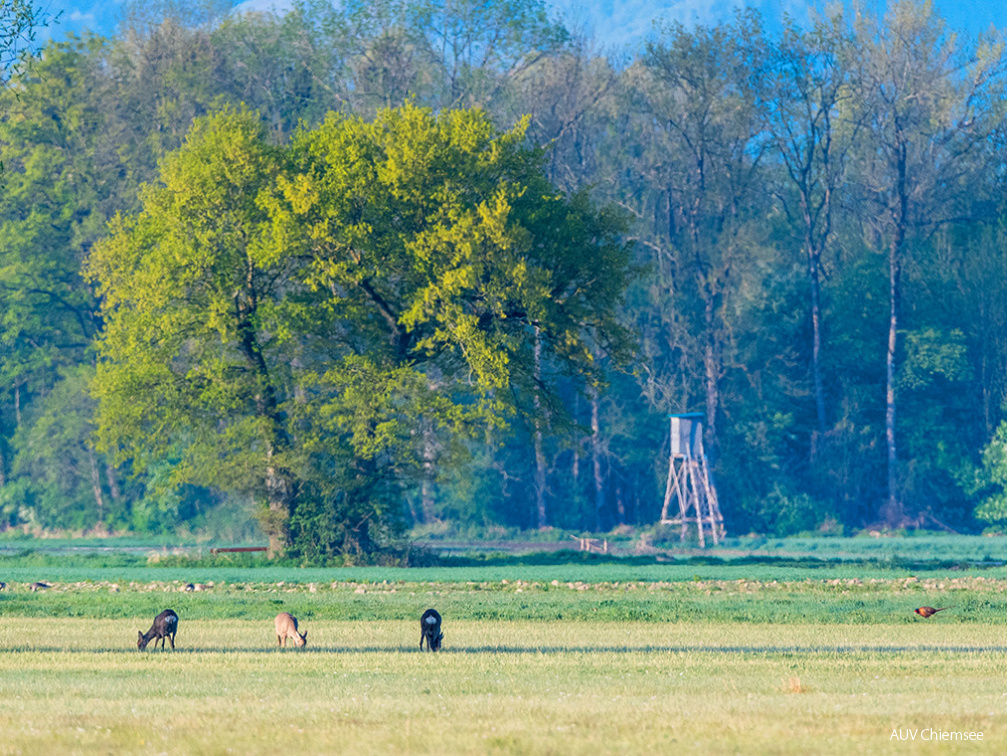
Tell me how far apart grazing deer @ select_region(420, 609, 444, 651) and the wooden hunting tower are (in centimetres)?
4067

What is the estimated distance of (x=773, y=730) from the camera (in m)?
14.8

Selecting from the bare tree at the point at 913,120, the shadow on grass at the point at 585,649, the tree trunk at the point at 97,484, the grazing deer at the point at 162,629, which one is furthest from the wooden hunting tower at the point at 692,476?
the grazing deer at the point at 162,629

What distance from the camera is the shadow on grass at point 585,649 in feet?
78.1

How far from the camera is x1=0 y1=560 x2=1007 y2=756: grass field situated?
14.7m

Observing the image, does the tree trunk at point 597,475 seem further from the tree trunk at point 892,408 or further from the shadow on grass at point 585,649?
the shadow on grass at point 585,649

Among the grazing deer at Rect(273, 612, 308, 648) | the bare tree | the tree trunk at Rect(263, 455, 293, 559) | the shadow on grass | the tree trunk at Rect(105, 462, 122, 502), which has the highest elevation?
the bare tree

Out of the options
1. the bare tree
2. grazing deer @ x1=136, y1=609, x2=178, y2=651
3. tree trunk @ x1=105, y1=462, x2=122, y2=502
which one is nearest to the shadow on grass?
grazing deer @ x1=136, y1=609, x2=178, y2=651

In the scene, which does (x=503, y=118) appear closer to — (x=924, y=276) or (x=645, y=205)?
(x=645, y=205)

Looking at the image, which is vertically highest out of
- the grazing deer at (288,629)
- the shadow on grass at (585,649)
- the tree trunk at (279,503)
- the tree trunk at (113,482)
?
the tree trunk at (113,482)

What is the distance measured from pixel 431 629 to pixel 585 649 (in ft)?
9.24

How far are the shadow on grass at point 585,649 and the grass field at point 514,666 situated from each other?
71 mm

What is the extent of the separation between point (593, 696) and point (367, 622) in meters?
12.7

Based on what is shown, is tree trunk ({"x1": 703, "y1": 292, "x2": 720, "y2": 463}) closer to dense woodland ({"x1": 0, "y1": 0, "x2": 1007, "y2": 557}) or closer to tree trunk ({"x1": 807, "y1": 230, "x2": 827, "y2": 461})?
dense woodland ({"x1": 0, "y1": 0, "x2": 1007, "y2": 557})

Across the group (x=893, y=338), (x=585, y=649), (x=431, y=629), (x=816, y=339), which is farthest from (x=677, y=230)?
(x=431, y=629)
